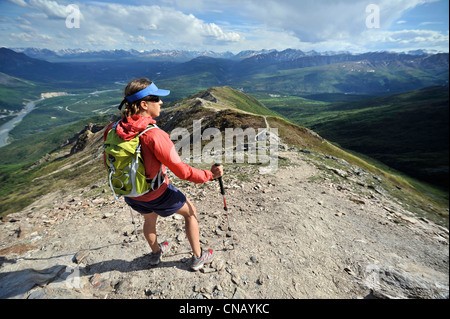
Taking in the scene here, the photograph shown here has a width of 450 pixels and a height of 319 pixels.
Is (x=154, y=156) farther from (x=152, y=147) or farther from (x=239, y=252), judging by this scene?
(x=239, y=252)

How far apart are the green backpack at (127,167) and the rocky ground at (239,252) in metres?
2.90

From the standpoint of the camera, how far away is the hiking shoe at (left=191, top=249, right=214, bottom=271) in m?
5.92

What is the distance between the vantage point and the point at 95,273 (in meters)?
6.03

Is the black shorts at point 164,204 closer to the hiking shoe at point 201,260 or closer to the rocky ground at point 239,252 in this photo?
the hiking shoe at point 201,260

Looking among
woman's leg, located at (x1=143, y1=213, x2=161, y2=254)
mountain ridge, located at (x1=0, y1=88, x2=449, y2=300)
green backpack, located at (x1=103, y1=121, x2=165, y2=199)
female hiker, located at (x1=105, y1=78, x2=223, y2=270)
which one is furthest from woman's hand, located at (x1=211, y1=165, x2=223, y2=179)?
mountain ridge, located at (x1=0, y1=88, x2=449, y2=300)

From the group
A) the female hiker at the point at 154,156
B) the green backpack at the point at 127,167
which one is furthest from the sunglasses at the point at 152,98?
the green backpack at the point at 127,167

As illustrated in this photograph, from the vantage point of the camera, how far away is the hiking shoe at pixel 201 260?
5.92m

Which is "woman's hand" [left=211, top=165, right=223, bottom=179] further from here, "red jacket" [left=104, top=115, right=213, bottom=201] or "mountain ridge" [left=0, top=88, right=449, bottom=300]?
"mountain ridge" [left=0, top=88, right=449, bottom=300]

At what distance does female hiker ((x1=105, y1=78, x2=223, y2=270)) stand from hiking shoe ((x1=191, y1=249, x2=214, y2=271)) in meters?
0.75

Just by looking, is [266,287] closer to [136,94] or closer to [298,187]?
[136,94]

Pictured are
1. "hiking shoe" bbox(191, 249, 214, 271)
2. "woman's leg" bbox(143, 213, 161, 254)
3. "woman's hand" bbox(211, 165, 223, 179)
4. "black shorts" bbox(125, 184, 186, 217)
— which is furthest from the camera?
"hiking shoe" bbox(191, 249, 214, 271)

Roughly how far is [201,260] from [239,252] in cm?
142
